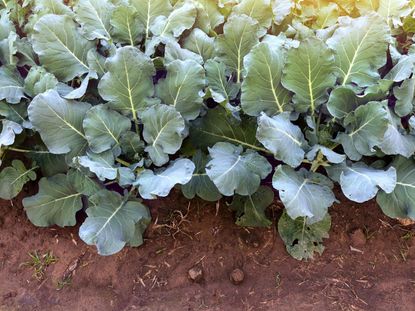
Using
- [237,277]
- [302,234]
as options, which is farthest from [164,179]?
[302,234]

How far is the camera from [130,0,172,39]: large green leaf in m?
2.67

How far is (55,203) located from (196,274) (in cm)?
82

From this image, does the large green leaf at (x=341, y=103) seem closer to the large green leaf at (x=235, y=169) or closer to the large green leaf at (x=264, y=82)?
the large green leaf at (x=264, y=82)

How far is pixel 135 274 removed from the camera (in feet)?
8.13

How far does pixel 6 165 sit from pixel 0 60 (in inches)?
22.8

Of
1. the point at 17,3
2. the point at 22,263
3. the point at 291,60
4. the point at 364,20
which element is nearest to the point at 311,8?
the point at 364,20

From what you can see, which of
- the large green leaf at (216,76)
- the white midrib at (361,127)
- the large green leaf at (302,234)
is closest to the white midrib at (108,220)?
the large green leaf at (216,76)

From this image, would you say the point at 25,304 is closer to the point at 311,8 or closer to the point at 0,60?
the point at 0,60

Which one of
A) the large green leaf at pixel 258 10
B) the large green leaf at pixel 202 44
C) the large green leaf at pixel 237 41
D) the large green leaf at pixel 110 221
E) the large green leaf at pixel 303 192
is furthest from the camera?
the large green leaf at pixel 258 10

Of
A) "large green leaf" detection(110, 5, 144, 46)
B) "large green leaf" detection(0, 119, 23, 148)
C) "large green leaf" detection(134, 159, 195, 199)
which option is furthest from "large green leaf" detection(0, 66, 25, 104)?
"large green leaf" detection(134, 159, 195, 199)

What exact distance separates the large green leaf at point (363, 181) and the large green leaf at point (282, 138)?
223mm

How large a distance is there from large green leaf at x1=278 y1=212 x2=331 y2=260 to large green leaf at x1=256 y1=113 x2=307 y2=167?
46 centimetres

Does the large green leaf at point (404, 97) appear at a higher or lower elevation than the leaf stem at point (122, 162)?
higher

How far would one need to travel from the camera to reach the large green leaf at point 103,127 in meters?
2.26
